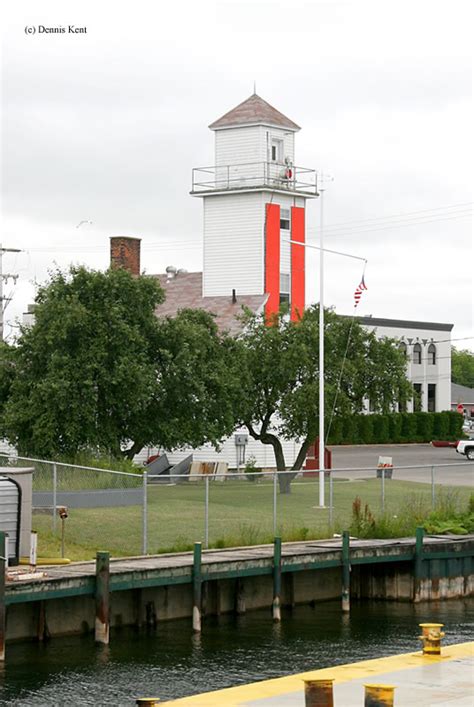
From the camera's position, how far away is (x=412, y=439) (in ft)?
293

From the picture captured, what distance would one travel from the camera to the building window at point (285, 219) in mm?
65500

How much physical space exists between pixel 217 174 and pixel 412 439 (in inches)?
1172

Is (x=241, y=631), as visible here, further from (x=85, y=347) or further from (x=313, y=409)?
(x=313, y=409)

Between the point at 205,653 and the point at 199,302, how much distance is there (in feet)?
135

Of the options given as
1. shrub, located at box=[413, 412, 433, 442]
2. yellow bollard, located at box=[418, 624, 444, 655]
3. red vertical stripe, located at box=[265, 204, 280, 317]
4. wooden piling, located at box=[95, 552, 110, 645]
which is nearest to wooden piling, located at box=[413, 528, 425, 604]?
wooden piling, located at box=[95, 552, 110, 645]

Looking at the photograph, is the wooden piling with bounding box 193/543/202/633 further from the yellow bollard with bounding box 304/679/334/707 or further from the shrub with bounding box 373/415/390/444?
the shrub with bounding box 373/415/390/444

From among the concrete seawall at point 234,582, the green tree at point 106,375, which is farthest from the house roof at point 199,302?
the concrete seawall at point 234,582

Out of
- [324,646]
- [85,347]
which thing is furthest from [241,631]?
[85,347]

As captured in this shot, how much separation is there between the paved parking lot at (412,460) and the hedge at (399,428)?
827 mm

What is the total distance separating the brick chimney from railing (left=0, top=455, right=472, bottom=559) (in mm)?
22774

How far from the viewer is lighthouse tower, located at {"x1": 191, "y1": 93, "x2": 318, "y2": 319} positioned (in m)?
64.5

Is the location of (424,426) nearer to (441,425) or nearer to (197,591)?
(441,425)

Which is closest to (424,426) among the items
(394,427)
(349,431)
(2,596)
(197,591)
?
(394,427)

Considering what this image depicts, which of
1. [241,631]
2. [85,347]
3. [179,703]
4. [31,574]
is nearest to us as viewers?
[179,703]
